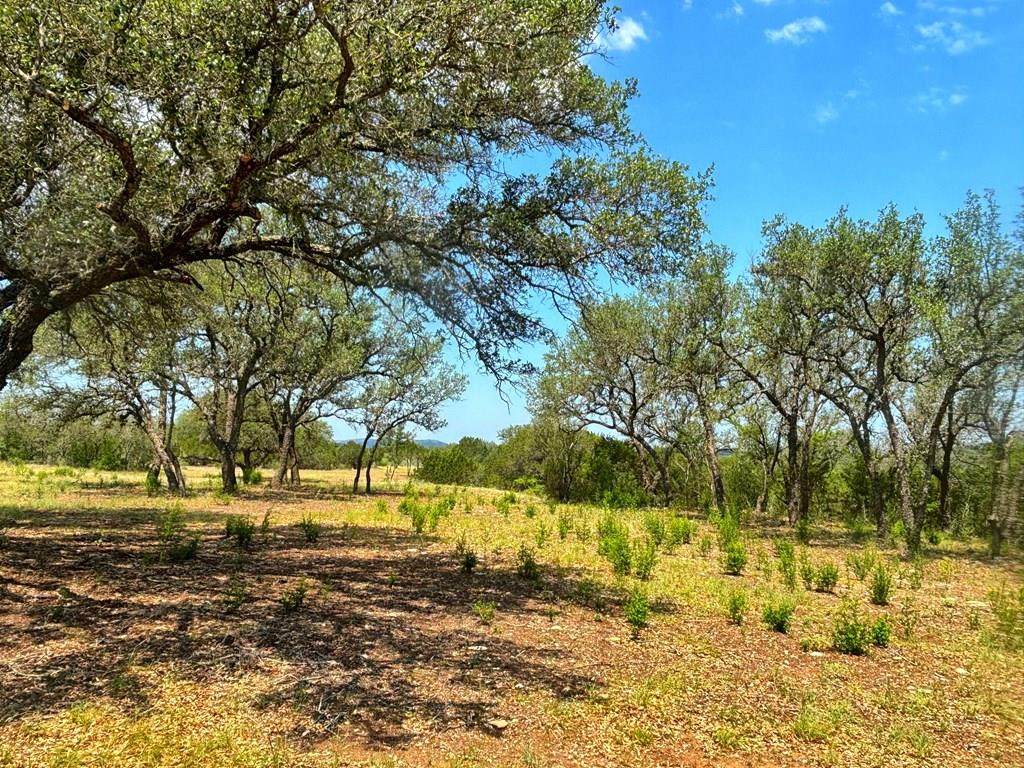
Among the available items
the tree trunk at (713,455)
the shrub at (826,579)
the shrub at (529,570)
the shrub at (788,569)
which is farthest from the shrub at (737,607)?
the tree trunk at (713,455)

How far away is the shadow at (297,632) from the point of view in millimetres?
4266

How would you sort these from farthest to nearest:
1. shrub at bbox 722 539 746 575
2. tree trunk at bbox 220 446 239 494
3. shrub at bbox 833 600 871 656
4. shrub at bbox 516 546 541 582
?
tree trunk at bbox 220 446 239 494
shrub at bbox 722 539 746 575
shrub at bbox 516 546 541 582
shrub at bbox 833 600 871 656

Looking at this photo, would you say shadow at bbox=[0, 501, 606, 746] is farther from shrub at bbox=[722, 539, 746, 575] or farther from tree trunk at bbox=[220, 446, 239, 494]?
tree trunk at bbox=[220, 446, 239, 494]

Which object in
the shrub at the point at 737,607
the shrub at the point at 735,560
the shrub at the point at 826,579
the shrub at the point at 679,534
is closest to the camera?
the shrub at the point at 737,607

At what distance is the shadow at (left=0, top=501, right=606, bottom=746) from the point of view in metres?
4.27

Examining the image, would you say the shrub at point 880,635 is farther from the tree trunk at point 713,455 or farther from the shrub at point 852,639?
the tree trunk at point 713,455

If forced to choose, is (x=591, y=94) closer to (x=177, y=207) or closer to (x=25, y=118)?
(x=177, y=207)

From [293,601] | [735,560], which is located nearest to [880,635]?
[735,560]

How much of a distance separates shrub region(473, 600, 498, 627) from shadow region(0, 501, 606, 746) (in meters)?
0.12

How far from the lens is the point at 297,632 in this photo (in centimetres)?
562

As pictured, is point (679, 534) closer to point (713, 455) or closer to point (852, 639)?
point (852, 639)

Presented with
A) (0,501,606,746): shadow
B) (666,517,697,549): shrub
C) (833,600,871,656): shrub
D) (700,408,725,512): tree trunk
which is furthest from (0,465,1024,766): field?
(700,408,725,512): tree trunk

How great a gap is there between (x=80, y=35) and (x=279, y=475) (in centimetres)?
2391

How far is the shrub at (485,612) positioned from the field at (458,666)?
3 centimetres
